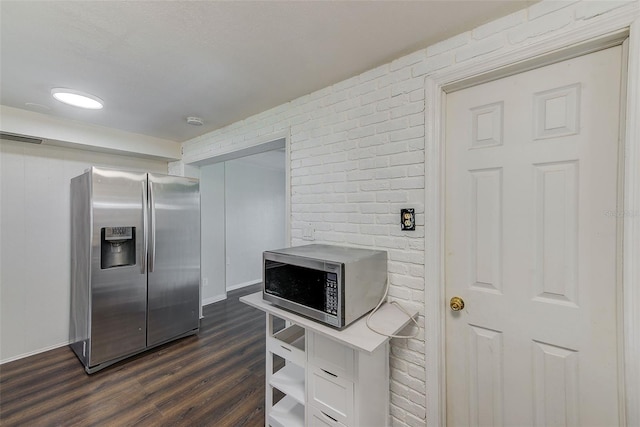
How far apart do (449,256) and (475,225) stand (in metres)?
0.21

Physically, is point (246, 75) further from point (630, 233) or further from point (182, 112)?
point (630, 233)

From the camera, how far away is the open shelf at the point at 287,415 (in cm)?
156

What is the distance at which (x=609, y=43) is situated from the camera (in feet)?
3.34

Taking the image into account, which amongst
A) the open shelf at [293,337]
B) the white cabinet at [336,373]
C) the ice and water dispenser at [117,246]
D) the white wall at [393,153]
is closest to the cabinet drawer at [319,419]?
the white cabinet at [336,373]

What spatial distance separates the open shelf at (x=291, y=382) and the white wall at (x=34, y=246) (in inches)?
104

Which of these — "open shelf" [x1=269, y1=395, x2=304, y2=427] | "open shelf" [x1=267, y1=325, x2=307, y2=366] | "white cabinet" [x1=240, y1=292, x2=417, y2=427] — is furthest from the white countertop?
"open shelf" [x1=269, y1=395, x2=304, y2=427]

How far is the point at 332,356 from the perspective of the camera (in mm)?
1358

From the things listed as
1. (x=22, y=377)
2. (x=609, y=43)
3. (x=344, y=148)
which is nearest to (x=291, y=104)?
(x=344, y=148)

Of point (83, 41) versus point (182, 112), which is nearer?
point (83, 41)

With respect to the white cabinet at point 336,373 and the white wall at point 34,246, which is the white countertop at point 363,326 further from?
the white wall at point 34,246

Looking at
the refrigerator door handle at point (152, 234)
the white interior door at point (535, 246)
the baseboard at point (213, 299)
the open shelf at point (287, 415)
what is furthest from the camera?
the baseboard at point (213, 299)

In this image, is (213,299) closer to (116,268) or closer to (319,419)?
(116,268)

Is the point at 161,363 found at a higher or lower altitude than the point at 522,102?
lower

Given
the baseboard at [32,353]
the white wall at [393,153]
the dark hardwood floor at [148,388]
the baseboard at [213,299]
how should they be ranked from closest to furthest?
the white wall at [393,153]
the dark hardwood floor at [148,388]
the baseboard at [32,353]
the baseboard at [213,299]
